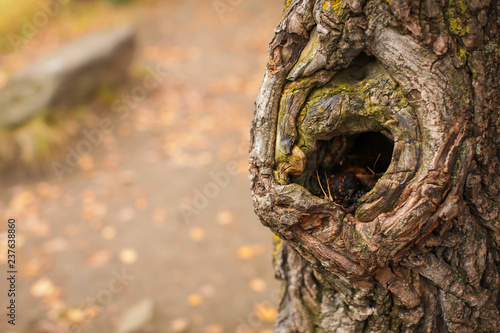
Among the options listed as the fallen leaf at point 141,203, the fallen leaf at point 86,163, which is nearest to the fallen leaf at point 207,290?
the fallen leaf at point 141,203

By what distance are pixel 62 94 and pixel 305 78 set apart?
5.21 m

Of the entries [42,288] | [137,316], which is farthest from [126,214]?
[137,316]

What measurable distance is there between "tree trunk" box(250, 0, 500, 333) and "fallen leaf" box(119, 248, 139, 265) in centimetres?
271

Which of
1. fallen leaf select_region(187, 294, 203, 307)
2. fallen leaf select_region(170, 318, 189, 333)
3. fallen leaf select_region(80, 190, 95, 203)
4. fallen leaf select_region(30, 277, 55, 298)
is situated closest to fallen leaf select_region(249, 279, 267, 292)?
fallen leaf select_region(187, 294, 203, 307)

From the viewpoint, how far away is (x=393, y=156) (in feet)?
4.37

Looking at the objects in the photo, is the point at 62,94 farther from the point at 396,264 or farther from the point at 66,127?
the point at 396,264

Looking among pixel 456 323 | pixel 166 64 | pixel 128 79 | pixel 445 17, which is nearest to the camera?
pixel 445 17

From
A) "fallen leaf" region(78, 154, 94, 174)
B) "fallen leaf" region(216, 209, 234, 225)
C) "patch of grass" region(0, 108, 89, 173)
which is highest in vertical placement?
"patch of grass" region(0, 108, 89, 173)

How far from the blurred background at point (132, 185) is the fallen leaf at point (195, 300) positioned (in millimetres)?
11

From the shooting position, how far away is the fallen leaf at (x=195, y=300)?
11.1 feet

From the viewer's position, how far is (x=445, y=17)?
3.98ft

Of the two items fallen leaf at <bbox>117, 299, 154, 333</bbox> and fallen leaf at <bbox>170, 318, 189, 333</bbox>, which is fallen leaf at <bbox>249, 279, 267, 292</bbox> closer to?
fallen leaf at <bbox>170, 318, 189, 333</bbox>

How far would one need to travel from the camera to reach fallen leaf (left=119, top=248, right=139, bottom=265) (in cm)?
384

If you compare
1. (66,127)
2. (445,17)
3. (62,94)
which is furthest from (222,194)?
(445,17)
